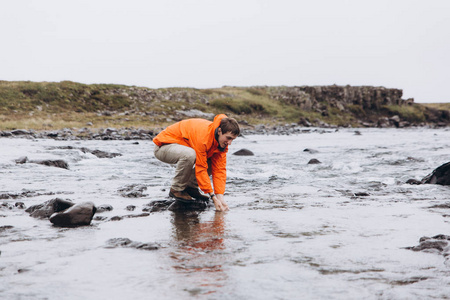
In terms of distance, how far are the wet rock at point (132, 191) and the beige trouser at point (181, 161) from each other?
3.44 feet

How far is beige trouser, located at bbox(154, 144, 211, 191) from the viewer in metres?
6.76

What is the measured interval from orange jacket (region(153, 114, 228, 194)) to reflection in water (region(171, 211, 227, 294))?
0.59 m

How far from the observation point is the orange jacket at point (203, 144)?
21.2 feet

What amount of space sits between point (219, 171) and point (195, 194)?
31.1 inches

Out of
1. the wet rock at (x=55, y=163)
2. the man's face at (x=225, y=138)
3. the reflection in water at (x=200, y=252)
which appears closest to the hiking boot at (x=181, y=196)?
the reflection in water at (x=200, y=252)

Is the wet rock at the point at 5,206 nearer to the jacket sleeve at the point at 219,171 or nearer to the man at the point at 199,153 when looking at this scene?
the man at the point at 199,153

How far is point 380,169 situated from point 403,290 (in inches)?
404

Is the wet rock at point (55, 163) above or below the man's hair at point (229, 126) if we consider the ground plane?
below

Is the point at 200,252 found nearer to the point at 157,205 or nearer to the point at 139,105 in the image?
the point at 157,205

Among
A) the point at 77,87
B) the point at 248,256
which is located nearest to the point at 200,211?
the point at 248,256

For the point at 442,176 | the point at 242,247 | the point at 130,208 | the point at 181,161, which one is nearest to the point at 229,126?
the point at 181,161

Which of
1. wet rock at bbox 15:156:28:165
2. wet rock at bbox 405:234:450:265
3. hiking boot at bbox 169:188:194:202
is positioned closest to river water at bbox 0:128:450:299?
wet rock at bbox 405:234:450:265

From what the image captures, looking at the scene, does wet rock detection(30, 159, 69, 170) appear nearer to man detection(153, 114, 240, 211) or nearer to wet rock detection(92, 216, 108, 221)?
man detection(153, 114, 240, 211)

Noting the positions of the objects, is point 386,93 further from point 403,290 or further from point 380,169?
point 403,290
